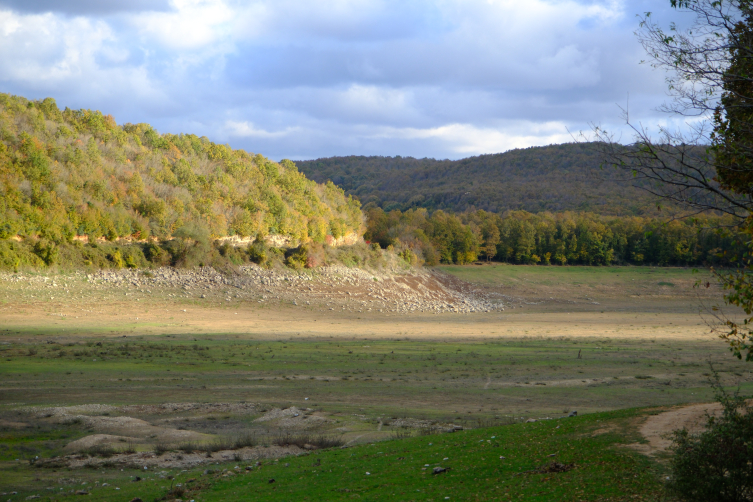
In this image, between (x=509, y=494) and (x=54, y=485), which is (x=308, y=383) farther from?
(x=509, y=494)

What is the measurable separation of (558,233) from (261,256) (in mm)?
51413

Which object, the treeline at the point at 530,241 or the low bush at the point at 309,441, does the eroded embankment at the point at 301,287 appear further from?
the low bush at the point at 309,441

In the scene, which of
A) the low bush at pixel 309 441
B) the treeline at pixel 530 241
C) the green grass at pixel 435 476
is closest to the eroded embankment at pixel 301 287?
the treeline at pixel 530 241

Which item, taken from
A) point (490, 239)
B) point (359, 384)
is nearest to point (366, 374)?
point (359, 384)

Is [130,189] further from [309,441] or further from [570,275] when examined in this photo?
[570,275]

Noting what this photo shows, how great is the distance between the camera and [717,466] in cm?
651

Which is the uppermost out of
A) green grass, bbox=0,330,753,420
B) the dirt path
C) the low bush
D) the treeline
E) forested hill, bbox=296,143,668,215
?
forested hill, bbox=296,143,668,215

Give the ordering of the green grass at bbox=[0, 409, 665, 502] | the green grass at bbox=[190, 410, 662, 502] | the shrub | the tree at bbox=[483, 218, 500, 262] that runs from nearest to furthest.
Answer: the shrub, the green grass at bbox=[190, 410, 662, 502], the green grass at bbox=[0, 409, 665, 502], the tree at bbox=[483, 218, 500, 262]

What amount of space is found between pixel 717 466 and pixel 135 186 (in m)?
58.9

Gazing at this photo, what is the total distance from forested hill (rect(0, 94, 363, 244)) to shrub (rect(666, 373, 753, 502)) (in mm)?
48518

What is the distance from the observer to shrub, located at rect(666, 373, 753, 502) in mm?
6383

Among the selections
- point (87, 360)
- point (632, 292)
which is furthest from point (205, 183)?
point (632, 292)

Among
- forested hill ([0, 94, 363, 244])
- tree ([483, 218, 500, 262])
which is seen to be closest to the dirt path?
forested hill ([0, 94, 363, 244])

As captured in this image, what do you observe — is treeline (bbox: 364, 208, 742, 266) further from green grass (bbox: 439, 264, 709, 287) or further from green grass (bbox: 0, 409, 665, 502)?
green grass (bbox: 0, 409, 665, 502)
